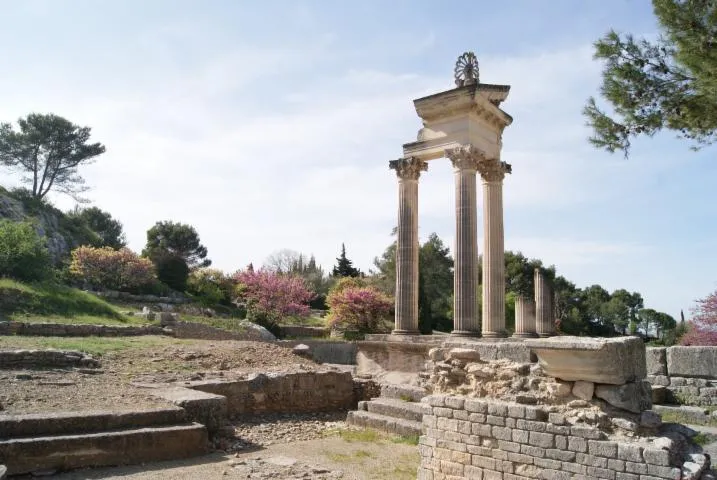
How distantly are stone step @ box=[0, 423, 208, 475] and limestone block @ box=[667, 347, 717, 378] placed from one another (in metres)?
7.88

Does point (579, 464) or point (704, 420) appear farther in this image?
point (704, 420)

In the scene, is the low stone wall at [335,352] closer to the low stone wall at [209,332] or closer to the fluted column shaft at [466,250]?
the low stone wall at [209,332]

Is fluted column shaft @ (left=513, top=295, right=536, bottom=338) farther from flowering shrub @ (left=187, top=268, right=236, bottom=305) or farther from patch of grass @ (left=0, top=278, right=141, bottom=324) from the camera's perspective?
flowering shrub @ (left=187, top=268, right=236, bottom=305)

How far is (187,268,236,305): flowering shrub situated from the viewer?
3284cm

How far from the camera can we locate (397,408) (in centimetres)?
943

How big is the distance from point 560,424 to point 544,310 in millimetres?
11943

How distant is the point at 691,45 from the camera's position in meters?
7.74

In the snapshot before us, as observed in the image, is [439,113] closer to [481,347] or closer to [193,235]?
[481,347]

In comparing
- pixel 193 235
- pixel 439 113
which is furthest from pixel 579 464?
pixel 193 235

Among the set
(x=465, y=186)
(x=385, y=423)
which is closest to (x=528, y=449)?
(x=385, y=423)

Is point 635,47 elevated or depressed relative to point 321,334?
elevated

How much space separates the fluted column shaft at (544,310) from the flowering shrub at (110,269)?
2232 cm

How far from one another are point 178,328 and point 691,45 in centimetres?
1805

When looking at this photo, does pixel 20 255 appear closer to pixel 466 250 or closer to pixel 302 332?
pixel 302 332
